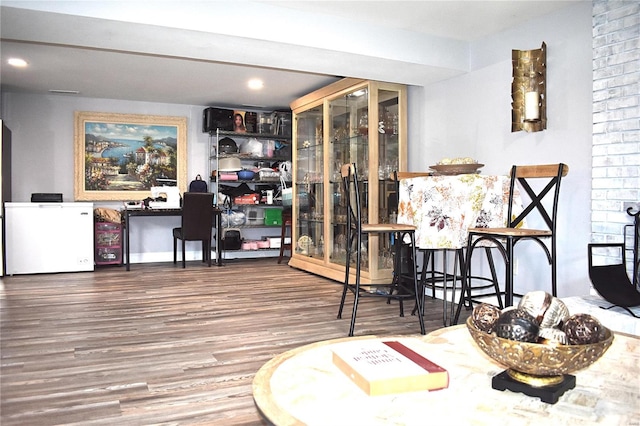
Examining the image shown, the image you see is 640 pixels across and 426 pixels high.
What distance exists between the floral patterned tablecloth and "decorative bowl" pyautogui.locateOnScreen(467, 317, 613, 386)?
2.32m

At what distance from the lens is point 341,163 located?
17.6ft

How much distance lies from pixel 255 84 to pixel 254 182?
1.74m

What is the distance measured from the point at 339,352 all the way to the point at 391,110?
4.04 metres

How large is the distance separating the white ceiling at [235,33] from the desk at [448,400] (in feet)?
8.85

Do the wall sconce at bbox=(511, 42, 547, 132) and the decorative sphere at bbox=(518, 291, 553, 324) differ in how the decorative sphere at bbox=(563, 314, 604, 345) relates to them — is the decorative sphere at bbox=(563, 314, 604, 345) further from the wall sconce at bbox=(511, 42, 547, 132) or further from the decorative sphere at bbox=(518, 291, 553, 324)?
the wall sconce at bbox=(511, 42, 547, 132)

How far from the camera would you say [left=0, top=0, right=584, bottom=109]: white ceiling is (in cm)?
314

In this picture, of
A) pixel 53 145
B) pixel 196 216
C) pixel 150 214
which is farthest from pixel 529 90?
pixel 53 145

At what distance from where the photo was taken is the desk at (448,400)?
941mm

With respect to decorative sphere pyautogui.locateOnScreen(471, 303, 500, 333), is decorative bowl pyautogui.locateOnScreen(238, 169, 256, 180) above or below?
above

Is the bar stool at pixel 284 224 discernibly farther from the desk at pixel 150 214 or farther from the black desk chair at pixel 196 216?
the black desk chair at pixel 196 216

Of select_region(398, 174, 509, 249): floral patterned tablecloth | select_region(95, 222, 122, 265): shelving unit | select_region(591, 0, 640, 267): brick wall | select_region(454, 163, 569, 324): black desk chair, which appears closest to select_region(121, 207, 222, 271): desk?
select_region(95, 222, 122, 265): shelving unit

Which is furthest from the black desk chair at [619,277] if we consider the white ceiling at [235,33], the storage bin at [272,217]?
the storage bin at [272,217]

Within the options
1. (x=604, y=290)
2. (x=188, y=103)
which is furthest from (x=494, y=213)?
(x=188, y=103)

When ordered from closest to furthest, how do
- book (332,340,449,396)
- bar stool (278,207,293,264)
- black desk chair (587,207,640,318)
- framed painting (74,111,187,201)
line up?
book (332,340,449,396) → black desk chair (587,207,640,318) → framed painting (74,111,187,201) → bar stool (278,207,293,264)
